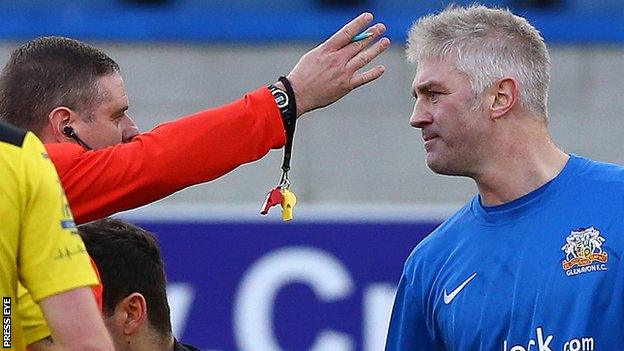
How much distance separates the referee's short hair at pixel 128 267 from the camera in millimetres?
3414

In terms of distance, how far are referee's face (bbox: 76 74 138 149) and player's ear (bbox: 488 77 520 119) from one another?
0.85 metres

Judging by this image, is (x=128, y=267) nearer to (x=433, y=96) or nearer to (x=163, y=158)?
(x=163, y=158)

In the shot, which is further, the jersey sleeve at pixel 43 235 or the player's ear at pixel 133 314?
the player's ear at pixel 133 314

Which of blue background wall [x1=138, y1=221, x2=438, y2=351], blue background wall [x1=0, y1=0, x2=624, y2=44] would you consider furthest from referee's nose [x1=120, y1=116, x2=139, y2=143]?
blue background wall [x1=0, y1=0, x2=624, y2=44]

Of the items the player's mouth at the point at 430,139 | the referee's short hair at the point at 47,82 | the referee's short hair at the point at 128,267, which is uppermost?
the referee's short hair at the point at 47,82

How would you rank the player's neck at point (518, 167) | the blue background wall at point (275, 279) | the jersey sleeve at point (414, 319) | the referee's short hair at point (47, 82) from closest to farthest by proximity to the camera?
the referee's short hair at point (47, 82) → the player's neck at point (518, 167) → the jersey sleeve at point (414, 319) → the blue background wall at point (275, 279)

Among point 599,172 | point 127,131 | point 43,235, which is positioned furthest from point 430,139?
point 43,235

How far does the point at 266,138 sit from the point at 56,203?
587 mm

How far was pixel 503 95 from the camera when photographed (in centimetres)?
332

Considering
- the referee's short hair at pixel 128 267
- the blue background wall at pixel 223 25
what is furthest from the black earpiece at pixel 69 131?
the blue background wall at pixel 223 25

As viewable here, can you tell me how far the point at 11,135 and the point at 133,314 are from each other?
0.95 m

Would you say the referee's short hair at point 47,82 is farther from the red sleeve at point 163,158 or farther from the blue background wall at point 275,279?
the blue background wall at point 275,279

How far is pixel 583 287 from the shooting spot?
3061 millimetres

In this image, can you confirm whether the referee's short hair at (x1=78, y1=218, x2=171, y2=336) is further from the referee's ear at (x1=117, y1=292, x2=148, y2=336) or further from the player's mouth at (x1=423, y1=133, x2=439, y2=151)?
the player's mouth at (x1=423, y1=133, x2=439, y2=151)
